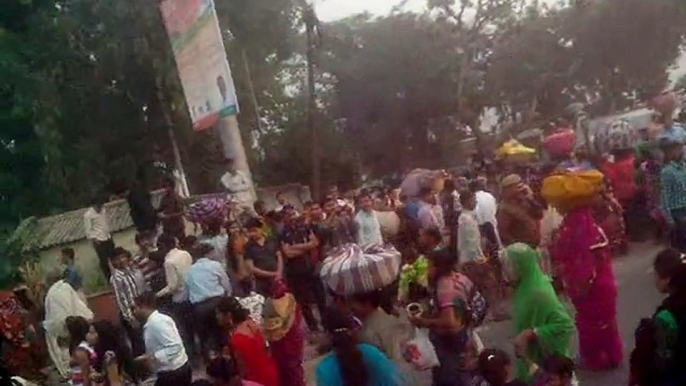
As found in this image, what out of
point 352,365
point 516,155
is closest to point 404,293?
point 352,365

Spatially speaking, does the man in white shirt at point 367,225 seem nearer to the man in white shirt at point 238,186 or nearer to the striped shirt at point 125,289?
the striped shirt at point 125,289

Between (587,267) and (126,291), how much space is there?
508 centimetres

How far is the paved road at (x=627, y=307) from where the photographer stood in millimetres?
7812

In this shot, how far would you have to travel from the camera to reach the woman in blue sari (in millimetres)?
4324

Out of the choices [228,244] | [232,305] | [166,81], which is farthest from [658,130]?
[166,81]

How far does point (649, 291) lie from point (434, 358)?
223 inches

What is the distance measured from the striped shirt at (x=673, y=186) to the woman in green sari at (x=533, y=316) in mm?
4300

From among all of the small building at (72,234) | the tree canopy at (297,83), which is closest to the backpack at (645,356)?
the small building at (72,234)

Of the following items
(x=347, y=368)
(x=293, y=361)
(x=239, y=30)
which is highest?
(x=239, y=30)

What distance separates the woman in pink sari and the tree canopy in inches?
615

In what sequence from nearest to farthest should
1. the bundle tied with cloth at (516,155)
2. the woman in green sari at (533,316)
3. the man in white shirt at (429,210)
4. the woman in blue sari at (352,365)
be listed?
the woman in blue sari at (352,365)
the woman in green sari at (533,316)
the man in white shirt at (429,210)
the bundle tied with cloth at (516,155)

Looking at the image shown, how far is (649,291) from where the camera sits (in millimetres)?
11016

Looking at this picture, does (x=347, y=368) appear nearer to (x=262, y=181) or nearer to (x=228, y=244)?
(x=228, y=244)

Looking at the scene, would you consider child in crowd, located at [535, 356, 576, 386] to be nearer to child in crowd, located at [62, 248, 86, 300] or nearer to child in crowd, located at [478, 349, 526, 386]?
child in crowd, located at [478, 349, 526, 386]
